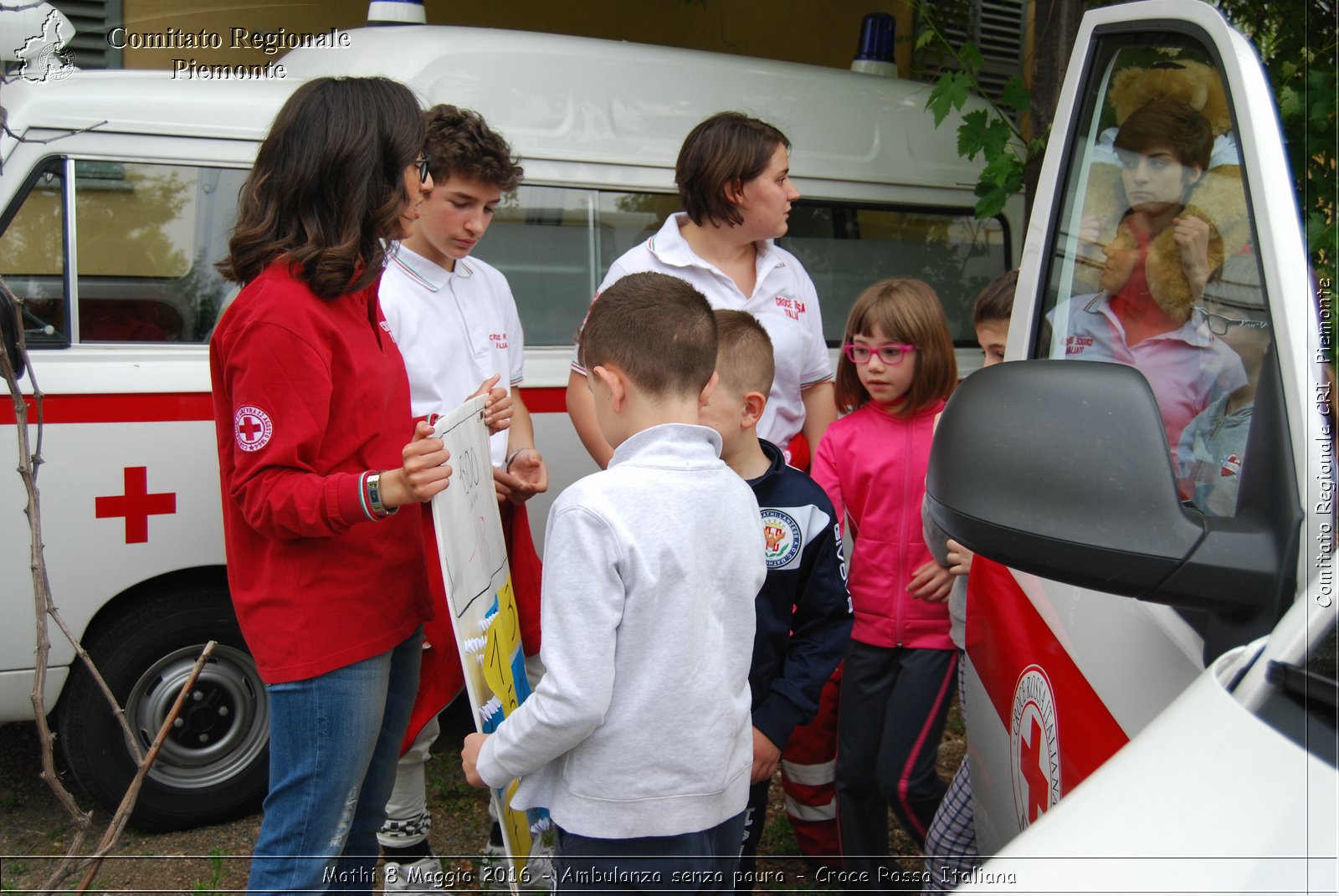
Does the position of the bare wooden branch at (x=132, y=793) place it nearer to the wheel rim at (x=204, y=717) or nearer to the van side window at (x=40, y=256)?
the wheel rim at (x=204, y=717)

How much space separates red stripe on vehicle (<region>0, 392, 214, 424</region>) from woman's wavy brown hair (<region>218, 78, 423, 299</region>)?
4.74 ft

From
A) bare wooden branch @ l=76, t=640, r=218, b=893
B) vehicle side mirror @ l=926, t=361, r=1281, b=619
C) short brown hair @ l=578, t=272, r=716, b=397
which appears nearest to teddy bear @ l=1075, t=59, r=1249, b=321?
vehicle side mirror @ l=926, t=361, r=1281, b=619

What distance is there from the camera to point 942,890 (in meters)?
2.55

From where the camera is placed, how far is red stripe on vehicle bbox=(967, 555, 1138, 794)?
1.47 m

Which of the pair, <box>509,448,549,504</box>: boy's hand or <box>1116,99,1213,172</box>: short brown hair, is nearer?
<box>1116,99,1213,172</box>: short brown hair

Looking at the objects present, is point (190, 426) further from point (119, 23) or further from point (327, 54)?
point (119, 23)

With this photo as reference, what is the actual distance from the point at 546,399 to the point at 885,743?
1.75 meters

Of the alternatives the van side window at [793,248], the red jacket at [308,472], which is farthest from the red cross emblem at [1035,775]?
the van side window at [793,248]

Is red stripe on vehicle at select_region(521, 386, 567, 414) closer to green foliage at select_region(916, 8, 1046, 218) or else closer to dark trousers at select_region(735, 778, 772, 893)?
dark trousers at select_region(735, 778, 772, 893)

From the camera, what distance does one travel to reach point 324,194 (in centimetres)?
200

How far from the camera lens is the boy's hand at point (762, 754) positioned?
2.21 meters

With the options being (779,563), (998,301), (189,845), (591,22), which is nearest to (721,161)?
(998,301)

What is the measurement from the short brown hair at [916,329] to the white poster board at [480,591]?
1122 mm

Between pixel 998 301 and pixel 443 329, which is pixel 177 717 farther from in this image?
pixel 998 301
